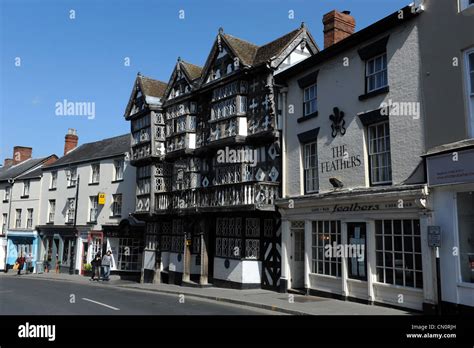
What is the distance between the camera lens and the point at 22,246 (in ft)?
130

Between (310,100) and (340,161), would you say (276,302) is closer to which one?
(340,161)

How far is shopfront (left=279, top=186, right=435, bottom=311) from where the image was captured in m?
12.2

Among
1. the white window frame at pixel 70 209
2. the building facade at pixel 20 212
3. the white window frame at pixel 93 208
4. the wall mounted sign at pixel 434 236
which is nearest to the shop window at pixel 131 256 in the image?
the white window frame at pixel 93 208

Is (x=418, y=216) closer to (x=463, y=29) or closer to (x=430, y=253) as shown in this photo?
(x=430, y=253)

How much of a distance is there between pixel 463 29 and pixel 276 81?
8.03 metres

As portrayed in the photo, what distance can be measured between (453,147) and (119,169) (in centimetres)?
2438

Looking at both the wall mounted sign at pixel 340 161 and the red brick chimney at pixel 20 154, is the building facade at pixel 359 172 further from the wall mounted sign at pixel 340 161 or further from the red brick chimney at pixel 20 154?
the red brick chimney at pixel 20 154

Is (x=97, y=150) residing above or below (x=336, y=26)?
below

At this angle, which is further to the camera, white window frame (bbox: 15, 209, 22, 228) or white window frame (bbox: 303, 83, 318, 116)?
white window frame (bbox: 15, 209, 22, 228)

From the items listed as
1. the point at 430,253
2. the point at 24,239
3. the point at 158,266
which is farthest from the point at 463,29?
the point at 24,239

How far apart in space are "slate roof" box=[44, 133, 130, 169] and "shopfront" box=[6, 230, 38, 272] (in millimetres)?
6481

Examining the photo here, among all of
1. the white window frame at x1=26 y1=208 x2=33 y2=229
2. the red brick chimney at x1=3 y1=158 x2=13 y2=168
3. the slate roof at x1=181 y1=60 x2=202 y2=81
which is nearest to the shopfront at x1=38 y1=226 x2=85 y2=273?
the white window frame at x1=26 y1=208 x2=33 y2=229

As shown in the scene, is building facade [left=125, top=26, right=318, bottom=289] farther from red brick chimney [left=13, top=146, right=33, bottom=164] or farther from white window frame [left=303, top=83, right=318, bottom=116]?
red brick chimney [left=13, top=146, right=33, bottom=164]

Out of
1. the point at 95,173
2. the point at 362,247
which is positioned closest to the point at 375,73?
the point at 362,247
